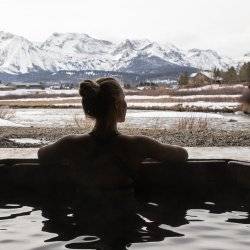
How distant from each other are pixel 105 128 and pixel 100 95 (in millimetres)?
370

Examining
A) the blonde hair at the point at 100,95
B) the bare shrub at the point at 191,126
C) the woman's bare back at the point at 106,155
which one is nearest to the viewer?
the blonde hair at the point at 100,95

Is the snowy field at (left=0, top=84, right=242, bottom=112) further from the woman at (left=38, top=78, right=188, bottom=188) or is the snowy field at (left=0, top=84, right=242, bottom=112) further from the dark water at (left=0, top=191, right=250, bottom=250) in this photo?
the woman at (left=38, top=78, right=188, bottom=188)

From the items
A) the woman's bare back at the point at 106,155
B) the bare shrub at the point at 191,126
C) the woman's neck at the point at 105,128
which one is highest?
the woman's neck at the point at 105,128

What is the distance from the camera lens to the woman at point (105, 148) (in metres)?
4.73

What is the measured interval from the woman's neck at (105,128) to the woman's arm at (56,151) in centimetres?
39

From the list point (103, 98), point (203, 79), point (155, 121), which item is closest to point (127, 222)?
point (103, 98)

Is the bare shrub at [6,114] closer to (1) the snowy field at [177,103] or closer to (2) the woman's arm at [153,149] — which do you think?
(1) the snowy field at [177,103]

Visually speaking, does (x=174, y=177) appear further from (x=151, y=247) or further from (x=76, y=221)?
(x=151, y=247)

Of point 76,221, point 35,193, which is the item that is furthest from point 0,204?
point 76,221

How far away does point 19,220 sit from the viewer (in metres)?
5.41

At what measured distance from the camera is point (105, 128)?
4.94 m

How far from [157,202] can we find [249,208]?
1.06 m

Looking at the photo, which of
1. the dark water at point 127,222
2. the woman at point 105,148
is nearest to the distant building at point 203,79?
the dark water at point 127,222

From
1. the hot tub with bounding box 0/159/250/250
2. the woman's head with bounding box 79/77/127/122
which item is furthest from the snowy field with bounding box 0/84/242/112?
the woman's head with bounding box 79/77/127/122
